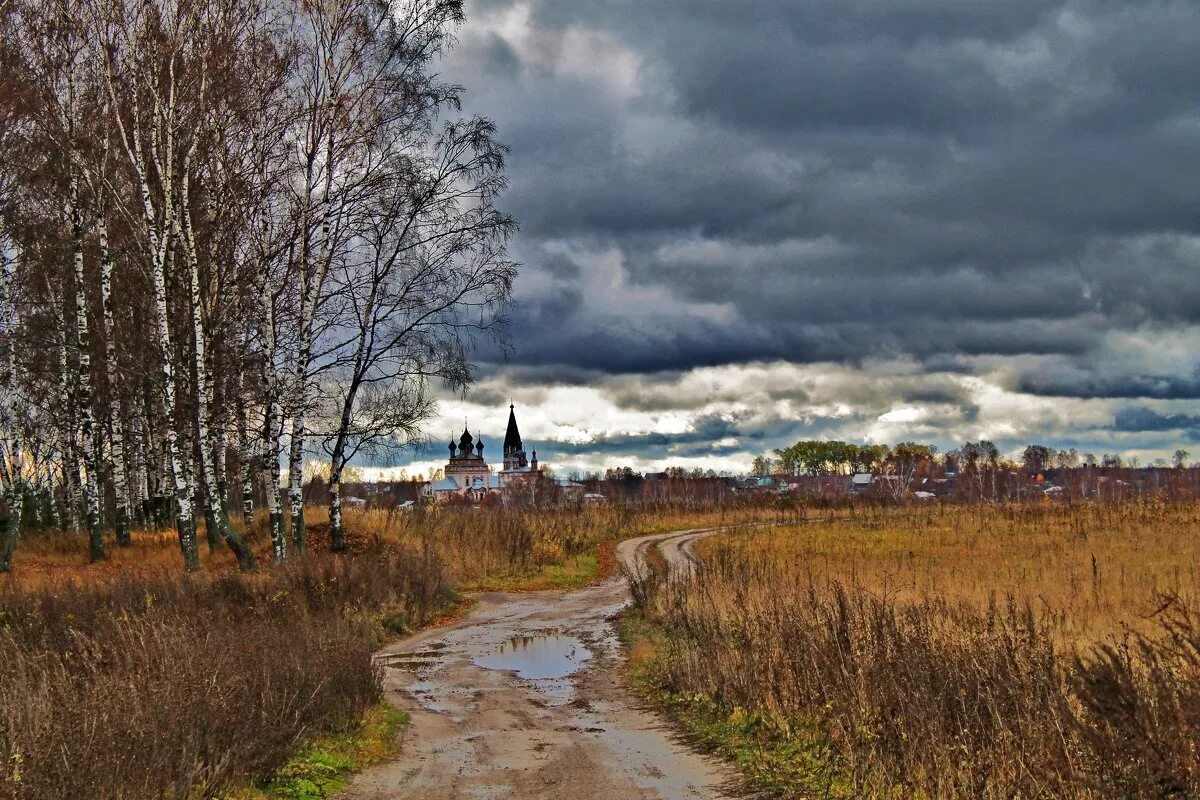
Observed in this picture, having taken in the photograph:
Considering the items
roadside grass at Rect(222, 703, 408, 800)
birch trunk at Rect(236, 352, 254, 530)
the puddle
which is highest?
birch trunk at Rect(236, 352, 254, 530)

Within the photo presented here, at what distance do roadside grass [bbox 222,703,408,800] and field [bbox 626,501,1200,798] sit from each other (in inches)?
123

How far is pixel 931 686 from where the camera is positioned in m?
8.55

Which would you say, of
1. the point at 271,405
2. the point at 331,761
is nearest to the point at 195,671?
the point at 331,761

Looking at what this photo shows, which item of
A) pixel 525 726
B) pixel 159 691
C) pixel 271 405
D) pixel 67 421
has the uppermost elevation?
pixel 67 421

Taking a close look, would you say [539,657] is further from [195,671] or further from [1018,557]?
[1018,557]

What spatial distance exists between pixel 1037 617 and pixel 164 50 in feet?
64.7

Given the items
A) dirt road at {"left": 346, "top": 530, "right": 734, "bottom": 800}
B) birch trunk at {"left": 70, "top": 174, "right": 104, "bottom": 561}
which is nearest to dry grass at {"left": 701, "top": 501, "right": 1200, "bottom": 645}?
dirt road at {"left": 346, "top": 530, "right": 734, "bottom": 800}

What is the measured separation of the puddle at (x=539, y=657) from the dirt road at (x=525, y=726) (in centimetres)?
2

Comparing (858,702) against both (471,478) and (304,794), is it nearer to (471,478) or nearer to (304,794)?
(304,794)

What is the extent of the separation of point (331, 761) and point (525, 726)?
2.47 meters

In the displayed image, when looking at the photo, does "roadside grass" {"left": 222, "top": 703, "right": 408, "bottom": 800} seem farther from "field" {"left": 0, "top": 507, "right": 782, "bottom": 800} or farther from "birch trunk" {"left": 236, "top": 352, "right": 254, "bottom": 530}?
"birch trunk" {"left": 236, "top": 352, "right": 254, "bottom": 530}

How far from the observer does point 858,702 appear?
8953 mm

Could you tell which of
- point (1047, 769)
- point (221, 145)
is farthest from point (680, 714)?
point (221, 145)

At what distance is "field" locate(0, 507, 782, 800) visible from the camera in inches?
257
